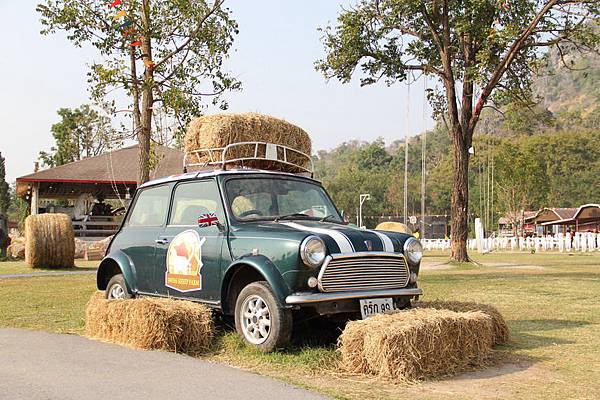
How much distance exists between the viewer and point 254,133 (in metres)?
12.3

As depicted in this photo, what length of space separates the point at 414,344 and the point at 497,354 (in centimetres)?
146

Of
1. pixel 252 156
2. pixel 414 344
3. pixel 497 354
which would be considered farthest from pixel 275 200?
pixel 497 354

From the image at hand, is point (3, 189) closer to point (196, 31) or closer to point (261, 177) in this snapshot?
point (196, 31)

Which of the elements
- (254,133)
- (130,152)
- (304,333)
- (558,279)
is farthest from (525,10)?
(130,152)

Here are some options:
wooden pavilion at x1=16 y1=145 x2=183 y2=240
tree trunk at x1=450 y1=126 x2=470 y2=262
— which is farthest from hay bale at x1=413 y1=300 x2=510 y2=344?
wooden pavilion at x1=16 y1=145 x2=183 y2=240

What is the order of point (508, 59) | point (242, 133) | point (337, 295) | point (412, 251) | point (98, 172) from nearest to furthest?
point (337, 295) → point (412, 251) → point (242, 133) → point (508, 59) → point (98, 172)

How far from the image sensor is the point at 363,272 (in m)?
7.29

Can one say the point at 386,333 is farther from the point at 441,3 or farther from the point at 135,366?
the point at 441,3

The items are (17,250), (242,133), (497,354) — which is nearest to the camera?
(497,354)

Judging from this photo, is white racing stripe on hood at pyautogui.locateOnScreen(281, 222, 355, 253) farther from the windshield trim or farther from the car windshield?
the car windshield

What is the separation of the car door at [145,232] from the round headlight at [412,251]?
3036 mm

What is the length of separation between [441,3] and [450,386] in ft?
63.3

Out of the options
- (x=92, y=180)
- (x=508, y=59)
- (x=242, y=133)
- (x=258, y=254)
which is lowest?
(x=258, y=254)

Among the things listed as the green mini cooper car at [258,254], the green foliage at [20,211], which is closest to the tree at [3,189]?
the green foliage at [20,211]
